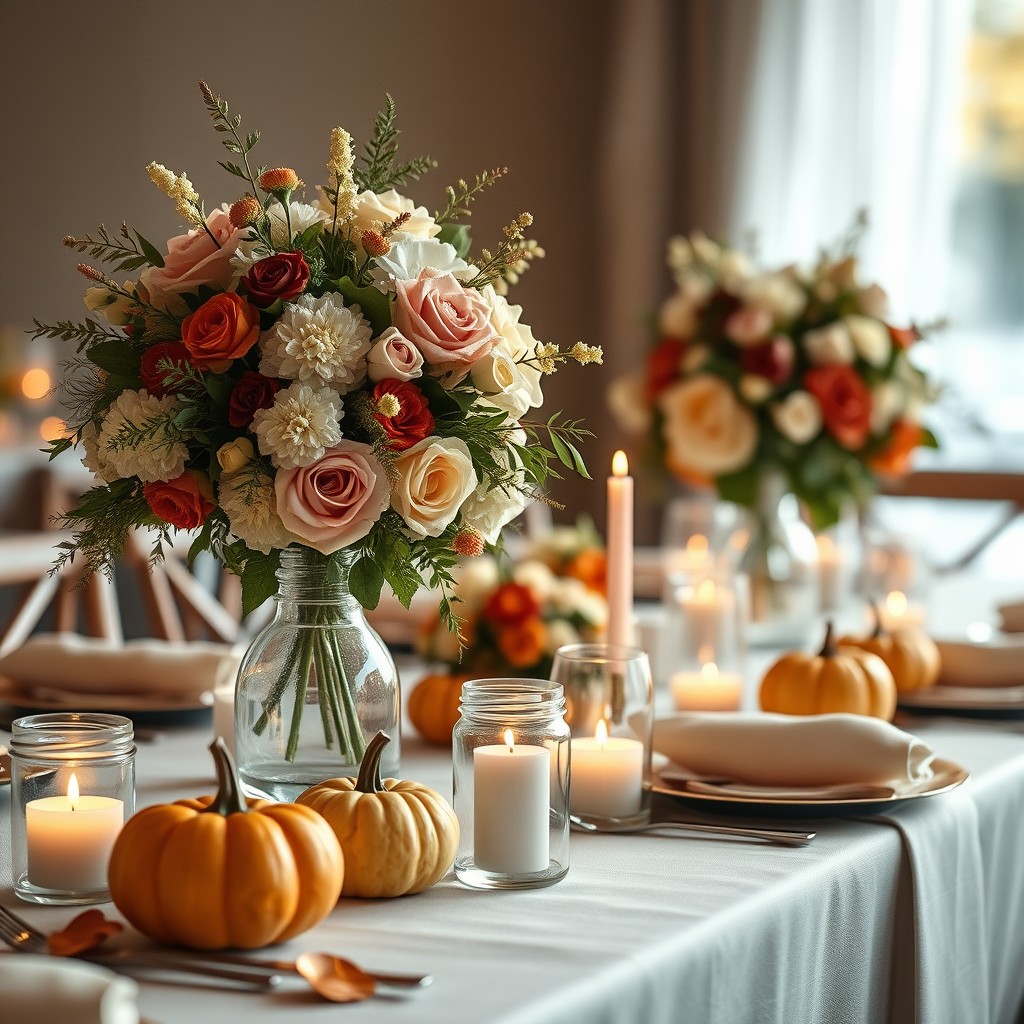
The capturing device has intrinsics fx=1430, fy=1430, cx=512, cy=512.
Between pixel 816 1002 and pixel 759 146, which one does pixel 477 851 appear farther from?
pixel 759 146

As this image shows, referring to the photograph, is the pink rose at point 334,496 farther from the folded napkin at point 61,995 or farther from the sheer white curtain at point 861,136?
the sheer white curtain at point 861,136

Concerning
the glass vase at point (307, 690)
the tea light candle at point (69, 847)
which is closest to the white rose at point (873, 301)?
the glass vase at point (307, 690)

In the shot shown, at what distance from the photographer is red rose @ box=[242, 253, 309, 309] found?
0.95 metres

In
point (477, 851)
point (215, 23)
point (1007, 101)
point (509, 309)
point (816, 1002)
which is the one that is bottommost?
point (816, 1002)

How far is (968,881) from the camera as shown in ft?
3.92

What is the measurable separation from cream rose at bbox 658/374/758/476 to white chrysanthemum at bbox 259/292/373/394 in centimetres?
154

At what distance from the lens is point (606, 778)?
1.09 metres

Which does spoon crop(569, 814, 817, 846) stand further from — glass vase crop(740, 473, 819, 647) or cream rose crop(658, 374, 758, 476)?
cream rose crop(658, 374, 758, 476)

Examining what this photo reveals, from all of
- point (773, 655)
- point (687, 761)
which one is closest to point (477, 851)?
point (687, 761)

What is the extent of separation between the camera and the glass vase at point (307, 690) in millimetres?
1041

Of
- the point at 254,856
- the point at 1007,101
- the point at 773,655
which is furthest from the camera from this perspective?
the point at 1007,101

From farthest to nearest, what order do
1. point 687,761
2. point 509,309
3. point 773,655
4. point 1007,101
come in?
point 1007,101 → point 773,655 → point 687,761 → point 509,309

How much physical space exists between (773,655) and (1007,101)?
2.87 meters

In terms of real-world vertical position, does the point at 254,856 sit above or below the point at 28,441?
below
